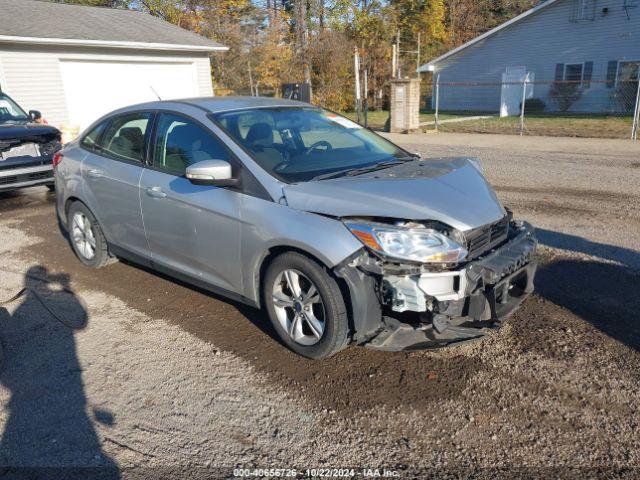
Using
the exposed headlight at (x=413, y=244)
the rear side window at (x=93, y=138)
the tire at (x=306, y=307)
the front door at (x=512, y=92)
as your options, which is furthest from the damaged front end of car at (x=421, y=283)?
the front door at (x=512, y=92)

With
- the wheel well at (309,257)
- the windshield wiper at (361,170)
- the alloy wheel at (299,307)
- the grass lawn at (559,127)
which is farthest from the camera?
the grass lawn at (559,127)

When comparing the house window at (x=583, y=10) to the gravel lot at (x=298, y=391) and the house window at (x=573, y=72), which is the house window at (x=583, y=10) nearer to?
the house window at (x=573, y=72)

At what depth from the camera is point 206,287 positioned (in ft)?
14.0

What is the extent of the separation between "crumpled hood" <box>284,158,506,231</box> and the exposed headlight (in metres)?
0.10

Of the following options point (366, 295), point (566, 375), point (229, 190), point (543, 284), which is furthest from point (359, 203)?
point (543, 284)

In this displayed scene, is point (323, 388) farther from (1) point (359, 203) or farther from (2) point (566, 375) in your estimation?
(2) point (566, 375)

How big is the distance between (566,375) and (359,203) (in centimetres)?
168

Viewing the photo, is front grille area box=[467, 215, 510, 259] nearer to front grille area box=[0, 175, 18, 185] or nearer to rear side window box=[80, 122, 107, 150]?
rear side window box=[80, 122, 107, 150]

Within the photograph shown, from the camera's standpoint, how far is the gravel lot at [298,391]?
2.79m

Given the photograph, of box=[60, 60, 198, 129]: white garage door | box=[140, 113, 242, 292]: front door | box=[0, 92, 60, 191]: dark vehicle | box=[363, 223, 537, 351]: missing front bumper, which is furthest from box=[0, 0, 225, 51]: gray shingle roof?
box=[363, 223, 537, 351]: missing front bumper

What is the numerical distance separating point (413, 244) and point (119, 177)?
2.91m

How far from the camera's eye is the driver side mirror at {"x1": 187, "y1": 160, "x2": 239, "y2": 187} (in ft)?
12.2

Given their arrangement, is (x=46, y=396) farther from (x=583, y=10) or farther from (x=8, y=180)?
(x=583, y=10)

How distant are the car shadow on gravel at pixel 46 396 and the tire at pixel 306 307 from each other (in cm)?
123
